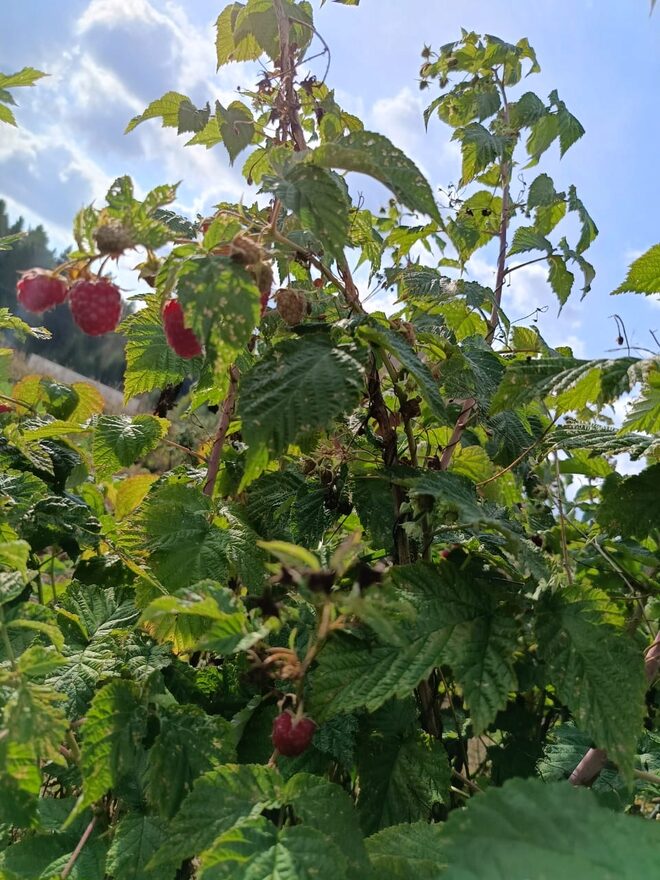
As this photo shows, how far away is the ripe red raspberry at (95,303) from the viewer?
0.78 meters

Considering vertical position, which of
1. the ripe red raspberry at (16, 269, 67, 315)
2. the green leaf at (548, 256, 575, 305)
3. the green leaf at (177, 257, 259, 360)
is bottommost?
the green leaf at (177, 257, 259, 360)

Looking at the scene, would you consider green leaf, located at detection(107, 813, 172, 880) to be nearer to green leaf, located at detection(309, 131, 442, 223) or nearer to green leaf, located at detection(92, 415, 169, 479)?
green leaf, located at detection(92, 415, 169, 479)

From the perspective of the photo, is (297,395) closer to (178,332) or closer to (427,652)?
(178,332)

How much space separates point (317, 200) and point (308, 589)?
0.40 meters

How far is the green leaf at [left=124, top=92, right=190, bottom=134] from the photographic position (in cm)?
117

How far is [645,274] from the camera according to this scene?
0.88 m

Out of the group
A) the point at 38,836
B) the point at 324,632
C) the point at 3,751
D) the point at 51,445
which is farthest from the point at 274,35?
the point at 38,836

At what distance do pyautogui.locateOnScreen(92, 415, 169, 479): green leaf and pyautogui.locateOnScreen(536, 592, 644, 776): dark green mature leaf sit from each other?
695mm

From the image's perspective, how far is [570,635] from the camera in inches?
28.5

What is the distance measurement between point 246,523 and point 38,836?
18.7 inches

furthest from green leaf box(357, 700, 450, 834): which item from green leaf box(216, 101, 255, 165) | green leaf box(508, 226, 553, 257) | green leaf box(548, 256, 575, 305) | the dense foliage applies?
green leaf box(548, 256, 575, 305)

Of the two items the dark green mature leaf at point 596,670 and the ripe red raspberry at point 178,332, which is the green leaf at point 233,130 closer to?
the ripe red raspberry at point 178,332

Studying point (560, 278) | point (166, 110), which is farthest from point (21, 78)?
point (560, 278)

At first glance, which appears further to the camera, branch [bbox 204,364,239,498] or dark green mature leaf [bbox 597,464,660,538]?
branch [bbox 204,364,239,498]
